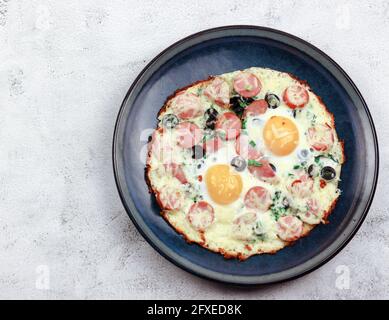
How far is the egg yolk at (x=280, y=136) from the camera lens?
4363 mm

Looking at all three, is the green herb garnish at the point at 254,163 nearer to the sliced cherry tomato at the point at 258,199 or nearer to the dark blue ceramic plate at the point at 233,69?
the sliced cherry tomato at the point at 258,199

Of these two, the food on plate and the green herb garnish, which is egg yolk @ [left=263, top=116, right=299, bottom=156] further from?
the green herb garnish

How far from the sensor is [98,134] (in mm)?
4738

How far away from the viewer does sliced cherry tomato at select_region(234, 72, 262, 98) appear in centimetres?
446

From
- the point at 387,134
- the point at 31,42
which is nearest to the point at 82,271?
the point at 31,42

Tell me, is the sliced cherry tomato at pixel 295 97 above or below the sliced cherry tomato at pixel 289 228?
above

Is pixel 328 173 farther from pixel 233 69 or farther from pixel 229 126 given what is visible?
pixel 233 69

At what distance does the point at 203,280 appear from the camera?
4.56m

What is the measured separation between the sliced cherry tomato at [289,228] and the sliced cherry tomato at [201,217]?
54 cm

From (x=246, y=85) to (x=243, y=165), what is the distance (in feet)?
2.09

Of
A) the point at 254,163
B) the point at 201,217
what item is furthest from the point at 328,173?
the point at 201,217

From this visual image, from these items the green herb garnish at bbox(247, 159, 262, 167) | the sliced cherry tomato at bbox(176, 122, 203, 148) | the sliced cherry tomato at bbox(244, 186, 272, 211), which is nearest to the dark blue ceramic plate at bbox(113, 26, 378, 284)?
the sliced cherry tomato at bbox(176, 122, 203, 148)

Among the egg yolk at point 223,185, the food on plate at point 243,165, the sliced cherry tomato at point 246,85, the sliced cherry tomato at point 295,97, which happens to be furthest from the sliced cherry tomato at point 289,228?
the sliced cherry tomato at point 246,85

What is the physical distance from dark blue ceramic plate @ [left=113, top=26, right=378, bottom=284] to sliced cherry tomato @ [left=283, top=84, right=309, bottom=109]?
147mm
